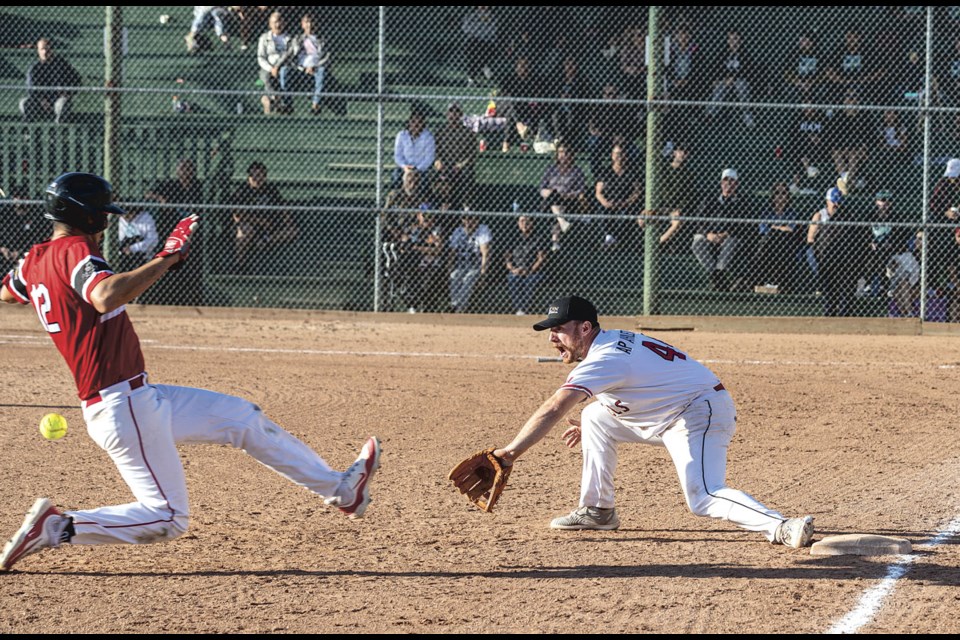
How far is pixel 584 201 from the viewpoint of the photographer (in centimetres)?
1483

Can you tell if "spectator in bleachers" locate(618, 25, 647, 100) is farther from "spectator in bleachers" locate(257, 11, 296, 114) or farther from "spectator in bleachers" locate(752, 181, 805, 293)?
"spectator in bleachers" locate(257, 11, 296, 114)

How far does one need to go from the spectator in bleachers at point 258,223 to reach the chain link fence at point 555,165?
0.09ft

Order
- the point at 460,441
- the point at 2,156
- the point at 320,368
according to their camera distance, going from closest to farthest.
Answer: the point at 460,441
the point at 320,368
the point at 2,156

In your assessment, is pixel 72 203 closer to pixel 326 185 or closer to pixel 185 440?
pixel 185 440

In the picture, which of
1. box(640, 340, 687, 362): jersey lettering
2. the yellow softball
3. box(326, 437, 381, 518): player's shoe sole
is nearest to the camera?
box(326, 437, 381, 518): player's shoe sole

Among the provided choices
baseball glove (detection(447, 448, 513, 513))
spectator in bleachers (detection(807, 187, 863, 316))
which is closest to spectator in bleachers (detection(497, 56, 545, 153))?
spectator in bleachers (detection(807, 187, 863, 316))

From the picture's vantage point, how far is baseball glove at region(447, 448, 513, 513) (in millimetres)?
5816

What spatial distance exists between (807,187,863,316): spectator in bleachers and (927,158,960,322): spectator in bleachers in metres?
0.87

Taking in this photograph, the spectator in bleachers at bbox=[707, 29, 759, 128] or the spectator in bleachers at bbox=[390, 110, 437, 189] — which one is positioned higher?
the spectator in bleachers at bbox=[707, 29, 759, 128]

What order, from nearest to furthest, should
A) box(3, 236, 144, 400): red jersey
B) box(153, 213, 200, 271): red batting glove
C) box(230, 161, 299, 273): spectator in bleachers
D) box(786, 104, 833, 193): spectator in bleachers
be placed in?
box(153, 213, 200, 271): red batting glove < box(3, 236, 144, 400): red jersey < box(230, 161, 299, 273): spectator in bleachers < box(786, 104, 833, 193): spectator in bleachers

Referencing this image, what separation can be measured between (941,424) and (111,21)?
10.9 meters

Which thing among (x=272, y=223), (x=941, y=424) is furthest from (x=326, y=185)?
(x=941, y=424)

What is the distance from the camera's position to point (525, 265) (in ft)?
48.0

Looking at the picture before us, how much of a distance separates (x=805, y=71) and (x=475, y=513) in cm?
1094
